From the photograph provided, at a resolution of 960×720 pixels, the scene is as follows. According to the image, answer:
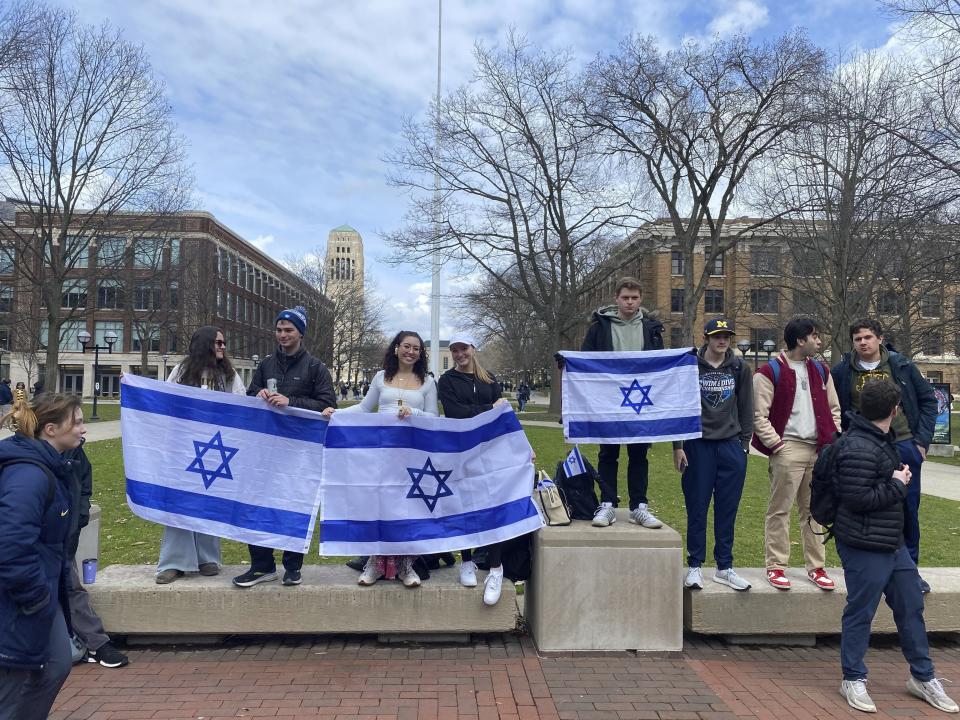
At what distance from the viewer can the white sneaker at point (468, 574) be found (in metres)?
4.80

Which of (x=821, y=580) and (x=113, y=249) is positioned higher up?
(x=113, y=249)

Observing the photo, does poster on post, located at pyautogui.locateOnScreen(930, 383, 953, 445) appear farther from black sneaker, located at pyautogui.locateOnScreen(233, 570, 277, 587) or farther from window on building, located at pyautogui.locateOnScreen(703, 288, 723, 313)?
window on building, located at pyautogui.locateOnScreen(703, 288, 723, 313)

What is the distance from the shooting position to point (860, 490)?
397 cm

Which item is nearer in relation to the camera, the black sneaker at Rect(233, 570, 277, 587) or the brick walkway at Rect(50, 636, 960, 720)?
the brick walkway at Rect(50, 636, 960, 720)

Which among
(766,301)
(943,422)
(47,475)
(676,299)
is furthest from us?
(676,299)

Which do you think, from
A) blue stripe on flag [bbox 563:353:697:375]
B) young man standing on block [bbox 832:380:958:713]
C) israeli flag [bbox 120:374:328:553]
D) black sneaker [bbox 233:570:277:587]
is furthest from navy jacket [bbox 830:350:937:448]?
black sneaker [bbox 233:570:277:587]

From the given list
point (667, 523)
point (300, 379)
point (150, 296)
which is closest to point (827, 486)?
point (300, 379)

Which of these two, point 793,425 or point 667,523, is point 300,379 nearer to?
point 793,425

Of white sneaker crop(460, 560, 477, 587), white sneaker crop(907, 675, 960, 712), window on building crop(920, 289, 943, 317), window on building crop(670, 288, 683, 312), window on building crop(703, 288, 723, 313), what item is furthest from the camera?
window on building crop(703, 288, 723, 313)

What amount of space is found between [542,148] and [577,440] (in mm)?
28404

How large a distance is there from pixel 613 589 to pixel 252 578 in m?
2.58

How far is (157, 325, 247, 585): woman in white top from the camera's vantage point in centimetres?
498

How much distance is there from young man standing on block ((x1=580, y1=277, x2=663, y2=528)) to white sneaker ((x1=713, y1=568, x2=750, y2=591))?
65 centimetres

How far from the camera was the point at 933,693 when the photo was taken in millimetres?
4051
